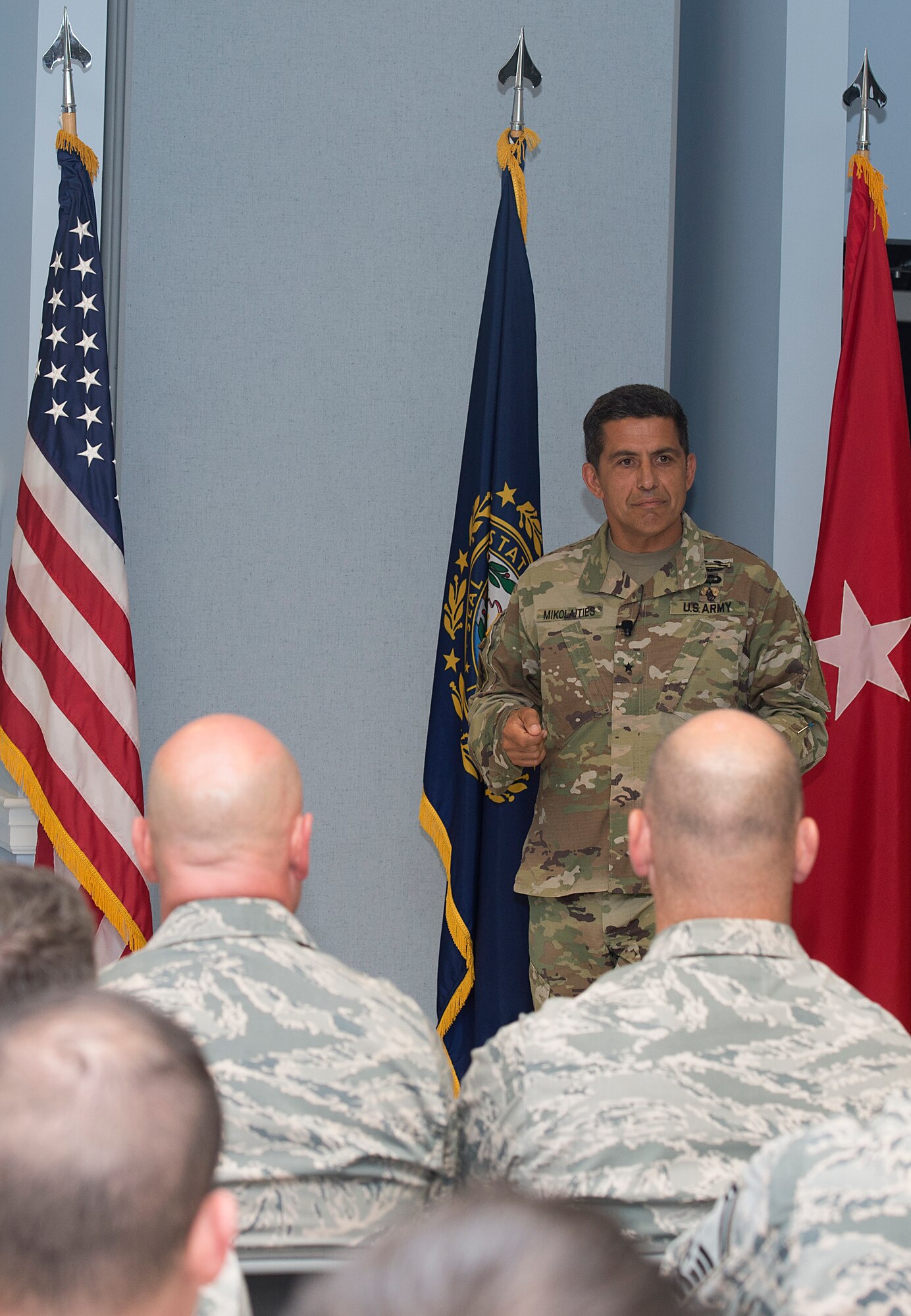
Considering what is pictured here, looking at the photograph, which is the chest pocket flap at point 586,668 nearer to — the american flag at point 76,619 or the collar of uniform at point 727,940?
the american flag at point 76,619

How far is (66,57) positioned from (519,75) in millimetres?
1113

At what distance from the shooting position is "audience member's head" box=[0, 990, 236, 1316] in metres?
0.64

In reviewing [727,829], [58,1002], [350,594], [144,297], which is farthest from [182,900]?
[144,297]

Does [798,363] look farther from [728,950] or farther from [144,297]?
[728,950]

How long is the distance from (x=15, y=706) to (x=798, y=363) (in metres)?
2.09

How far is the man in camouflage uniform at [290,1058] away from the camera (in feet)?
4.19

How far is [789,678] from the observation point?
2764 mm

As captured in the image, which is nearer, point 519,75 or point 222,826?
point 222,826

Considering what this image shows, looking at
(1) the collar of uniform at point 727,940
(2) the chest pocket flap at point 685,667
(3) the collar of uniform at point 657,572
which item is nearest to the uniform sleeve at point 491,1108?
(1) the collar of uniform at point 727,940

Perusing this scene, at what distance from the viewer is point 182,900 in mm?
1485

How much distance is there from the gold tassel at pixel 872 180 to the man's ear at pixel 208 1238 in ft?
9.96

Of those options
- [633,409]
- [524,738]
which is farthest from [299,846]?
[633,409]

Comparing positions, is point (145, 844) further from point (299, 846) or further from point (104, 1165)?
point (104, 1165)

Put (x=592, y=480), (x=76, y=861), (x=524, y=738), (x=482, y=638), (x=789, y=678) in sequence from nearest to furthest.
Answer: (x=524, y=738) < (x=789, y=678) < (x=592, y=480) < (x=76, y=861) < (x=482, y=638)
